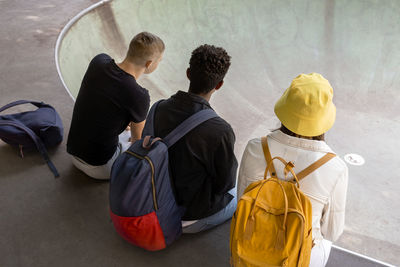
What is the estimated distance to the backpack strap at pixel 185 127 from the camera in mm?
1470

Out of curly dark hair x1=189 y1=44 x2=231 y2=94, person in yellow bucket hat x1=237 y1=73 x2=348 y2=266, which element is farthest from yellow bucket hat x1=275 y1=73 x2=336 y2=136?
curly dark hair x1=189 y1=44 x2=231 y2=94

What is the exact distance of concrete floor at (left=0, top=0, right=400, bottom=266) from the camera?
1827 millimetres

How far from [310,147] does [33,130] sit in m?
1.86

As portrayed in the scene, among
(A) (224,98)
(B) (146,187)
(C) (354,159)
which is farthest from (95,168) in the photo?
(C) (354,159)

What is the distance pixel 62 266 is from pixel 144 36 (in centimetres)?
135

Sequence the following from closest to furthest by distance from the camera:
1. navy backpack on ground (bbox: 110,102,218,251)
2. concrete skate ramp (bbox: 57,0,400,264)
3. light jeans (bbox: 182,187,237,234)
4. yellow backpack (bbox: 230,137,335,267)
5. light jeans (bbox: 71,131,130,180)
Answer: yellow backpack (bbox: 230,137,335,267) < navy backpack on ground (bbox: 110,102,218,251) < light jeans (bbox: 182,187,237,234) < light jeans (bbox: 71,131,130,180) < concrete skate ramp (bbox: 57,0,400,264)

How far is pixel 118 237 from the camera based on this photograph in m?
1.86

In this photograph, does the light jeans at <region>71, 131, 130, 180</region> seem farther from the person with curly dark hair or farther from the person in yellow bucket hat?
the person in yellow bucket hat

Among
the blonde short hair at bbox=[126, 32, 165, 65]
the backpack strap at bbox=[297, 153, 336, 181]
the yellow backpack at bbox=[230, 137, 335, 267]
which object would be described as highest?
the blonde short hair at bbox=[126, 32, 165, 65]

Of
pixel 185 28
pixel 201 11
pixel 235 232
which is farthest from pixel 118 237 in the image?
pixel 201 11

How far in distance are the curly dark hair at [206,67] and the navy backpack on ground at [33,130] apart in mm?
1219

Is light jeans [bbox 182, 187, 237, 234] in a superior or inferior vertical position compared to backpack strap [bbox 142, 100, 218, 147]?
inferior

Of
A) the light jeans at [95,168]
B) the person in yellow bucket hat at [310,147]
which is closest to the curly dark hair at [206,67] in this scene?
the person in yellow bucket hat at [310,147]

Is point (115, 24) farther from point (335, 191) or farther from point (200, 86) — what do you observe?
point (335, 191)
